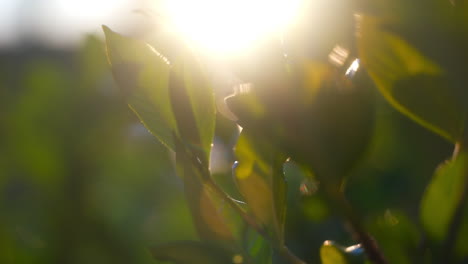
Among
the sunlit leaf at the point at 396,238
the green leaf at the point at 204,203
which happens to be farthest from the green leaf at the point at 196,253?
the sunlit leaf at the point at 396,238

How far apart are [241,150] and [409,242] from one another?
369 mm

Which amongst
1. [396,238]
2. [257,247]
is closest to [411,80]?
[257,247]

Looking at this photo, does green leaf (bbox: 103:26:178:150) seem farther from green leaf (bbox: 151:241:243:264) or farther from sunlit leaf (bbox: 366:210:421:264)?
sunlit leaf (bbox: 366:210:421:264)

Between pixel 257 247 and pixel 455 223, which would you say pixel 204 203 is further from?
pixel 455 223

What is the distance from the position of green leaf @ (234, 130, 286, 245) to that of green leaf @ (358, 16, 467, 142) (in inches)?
4.7

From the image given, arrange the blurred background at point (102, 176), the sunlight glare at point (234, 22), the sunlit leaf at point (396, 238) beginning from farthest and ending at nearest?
1. the blurred background at point (102, 176)
2. the sunlit leaf at point (396, 238)
3. the sunlight glare at point (234, 22)

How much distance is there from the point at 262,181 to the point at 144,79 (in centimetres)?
16

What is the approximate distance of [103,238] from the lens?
165cm

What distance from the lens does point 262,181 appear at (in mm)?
644

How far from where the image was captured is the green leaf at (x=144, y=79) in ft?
2.00

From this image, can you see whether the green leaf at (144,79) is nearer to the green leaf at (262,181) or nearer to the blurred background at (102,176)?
the green leaf at (262,181)

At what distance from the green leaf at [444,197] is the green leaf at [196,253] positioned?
20cm

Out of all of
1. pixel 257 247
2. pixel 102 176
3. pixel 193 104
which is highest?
pixel 193 104

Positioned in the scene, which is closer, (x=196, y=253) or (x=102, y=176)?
(x=196, y=253)
